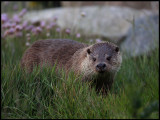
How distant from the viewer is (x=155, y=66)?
4500mm

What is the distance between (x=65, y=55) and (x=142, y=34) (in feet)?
11.9

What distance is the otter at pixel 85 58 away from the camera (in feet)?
11.4

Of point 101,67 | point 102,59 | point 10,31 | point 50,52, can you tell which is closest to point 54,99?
point 101,67

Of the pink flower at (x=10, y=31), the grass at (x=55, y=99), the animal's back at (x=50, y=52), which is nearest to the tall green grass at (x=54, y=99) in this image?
the grass at (x=55, y=99)

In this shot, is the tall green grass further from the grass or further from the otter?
the otter

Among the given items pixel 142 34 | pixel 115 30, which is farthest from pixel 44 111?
pixel 115 30

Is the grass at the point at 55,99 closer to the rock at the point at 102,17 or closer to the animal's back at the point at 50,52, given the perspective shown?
the animal's back at the point at 50,52

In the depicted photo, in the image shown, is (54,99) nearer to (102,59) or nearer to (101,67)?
(101,67)

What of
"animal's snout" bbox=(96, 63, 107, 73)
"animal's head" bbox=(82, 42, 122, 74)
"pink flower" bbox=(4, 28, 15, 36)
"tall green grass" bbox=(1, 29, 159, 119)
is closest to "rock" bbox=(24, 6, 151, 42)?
"pink flower" bbox=(4, 28, 15, 36)

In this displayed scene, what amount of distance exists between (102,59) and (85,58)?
274mm

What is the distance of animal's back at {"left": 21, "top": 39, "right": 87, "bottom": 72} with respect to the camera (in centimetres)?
411

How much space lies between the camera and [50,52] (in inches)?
166

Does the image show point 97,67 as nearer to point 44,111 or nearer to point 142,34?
point 44,111

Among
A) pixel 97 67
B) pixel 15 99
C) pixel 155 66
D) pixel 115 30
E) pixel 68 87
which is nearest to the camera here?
pixel 15 99
